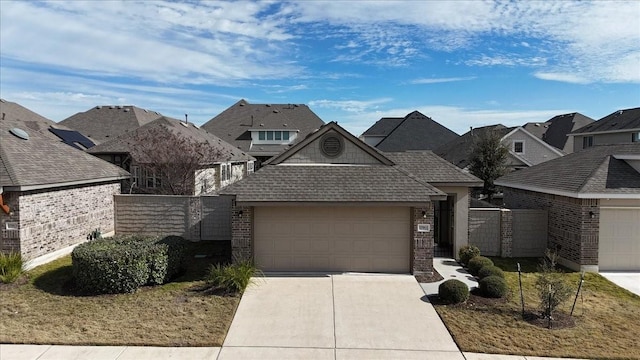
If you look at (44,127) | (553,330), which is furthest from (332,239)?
(44,127)

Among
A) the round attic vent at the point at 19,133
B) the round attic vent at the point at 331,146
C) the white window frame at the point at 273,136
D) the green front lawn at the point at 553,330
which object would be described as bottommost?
the green front lawn at the point at 553,330

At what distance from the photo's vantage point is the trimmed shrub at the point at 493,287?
11.3 meters

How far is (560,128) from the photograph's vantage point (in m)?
50.6

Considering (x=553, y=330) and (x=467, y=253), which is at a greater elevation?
(x=467, y=253)

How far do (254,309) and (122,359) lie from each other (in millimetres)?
3280

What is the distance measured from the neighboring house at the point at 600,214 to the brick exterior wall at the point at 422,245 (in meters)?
5.22

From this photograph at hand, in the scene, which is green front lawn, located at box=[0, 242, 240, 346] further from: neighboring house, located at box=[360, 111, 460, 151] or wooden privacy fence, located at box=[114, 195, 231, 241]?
neighboring house, located at box=[360, 111, 460, 151]

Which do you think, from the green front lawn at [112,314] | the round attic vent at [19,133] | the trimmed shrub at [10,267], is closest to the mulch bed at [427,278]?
the green front lawn at [112,314]

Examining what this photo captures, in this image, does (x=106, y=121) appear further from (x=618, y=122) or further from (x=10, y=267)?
(x=618, y=122)

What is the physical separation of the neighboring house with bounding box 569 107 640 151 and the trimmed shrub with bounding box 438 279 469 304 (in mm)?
31282

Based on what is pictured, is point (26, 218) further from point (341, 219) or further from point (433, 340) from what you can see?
point (433, 340)

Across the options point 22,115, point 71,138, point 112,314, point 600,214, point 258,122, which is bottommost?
point 112,314

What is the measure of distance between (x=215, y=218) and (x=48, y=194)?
19.7 feet

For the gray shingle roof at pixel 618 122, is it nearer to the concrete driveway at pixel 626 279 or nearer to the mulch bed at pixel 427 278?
the concrete driveway at pixel 626 279
